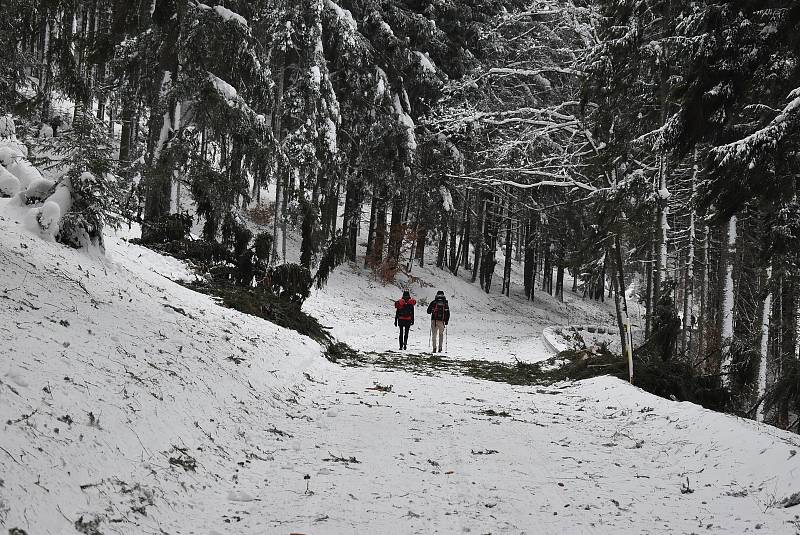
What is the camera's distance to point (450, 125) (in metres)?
15.7

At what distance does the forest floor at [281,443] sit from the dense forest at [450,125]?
2.36 metres

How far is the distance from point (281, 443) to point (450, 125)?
37.1ft

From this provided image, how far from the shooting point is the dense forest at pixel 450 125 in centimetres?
758

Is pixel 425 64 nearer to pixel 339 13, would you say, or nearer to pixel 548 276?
pixel 339 13

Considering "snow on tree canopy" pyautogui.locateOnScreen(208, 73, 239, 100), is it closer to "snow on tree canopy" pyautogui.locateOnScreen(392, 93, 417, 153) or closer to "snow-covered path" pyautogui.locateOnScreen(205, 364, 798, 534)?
"snow-covered path" pyautogui.locateOnScreen(205, 364, 798, 534)

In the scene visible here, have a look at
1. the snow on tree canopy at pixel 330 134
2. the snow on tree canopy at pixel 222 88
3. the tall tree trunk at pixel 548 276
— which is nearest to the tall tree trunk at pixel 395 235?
the snow on tree canopy at pixel 330 134

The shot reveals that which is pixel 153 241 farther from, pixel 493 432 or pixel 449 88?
pixel 493 432

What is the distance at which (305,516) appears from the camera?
13.9 ft

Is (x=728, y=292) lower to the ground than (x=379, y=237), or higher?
lower

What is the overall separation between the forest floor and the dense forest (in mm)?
2357

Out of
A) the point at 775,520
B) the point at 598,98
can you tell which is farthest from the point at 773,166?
the point at 598,98

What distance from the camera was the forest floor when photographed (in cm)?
403

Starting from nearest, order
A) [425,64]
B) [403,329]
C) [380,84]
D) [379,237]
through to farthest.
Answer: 1. [403,329]
2. [380,84]
3. [425,64]
4. [379,237]

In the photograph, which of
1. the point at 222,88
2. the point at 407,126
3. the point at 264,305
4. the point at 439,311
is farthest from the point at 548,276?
the point at 264,305
